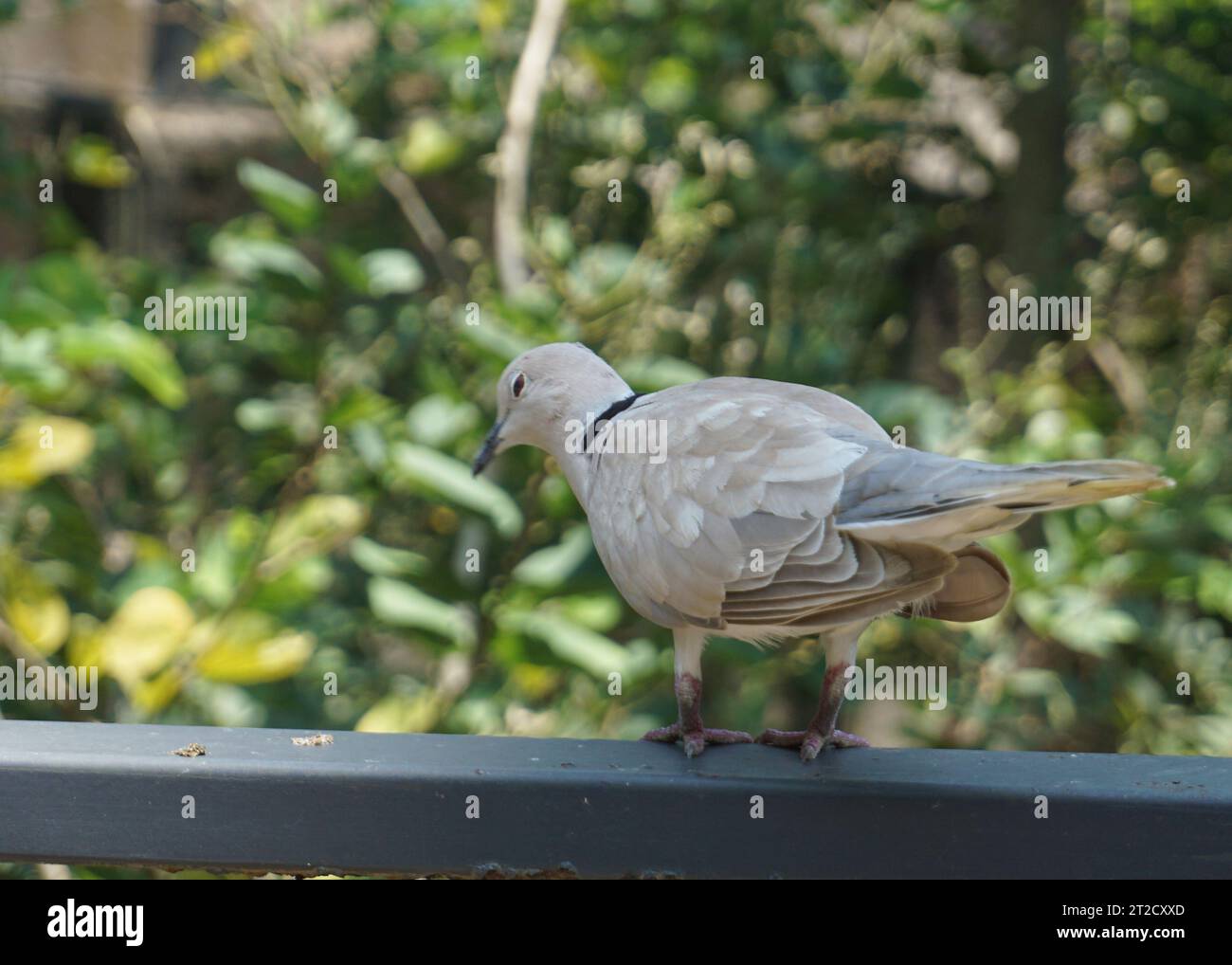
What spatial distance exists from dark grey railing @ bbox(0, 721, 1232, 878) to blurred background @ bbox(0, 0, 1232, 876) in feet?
2.98

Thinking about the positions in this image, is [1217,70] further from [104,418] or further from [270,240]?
[104,418]

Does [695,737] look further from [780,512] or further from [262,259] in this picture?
[262,259]

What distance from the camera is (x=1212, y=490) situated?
3.12 m

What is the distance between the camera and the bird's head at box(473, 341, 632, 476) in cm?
162

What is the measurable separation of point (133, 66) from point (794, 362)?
2.53m

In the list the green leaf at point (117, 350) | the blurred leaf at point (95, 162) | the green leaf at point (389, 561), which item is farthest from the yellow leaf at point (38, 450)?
the blurred leaf at point (95, 162)

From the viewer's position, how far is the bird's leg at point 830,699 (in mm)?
1461

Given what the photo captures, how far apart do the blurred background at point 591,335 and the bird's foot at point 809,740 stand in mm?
918

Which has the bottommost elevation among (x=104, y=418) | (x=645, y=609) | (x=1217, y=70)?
(x=645, y=609)

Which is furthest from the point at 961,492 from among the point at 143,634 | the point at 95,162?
the point at 95,162

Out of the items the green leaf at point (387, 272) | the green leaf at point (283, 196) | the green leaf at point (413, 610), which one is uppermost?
the green leaf at point (283, 196)

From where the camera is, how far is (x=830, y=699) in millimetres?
1501

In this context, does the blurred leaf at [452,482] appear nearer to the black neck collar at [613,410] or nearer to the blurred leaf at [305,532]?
the blurred leaf at [305,532]
